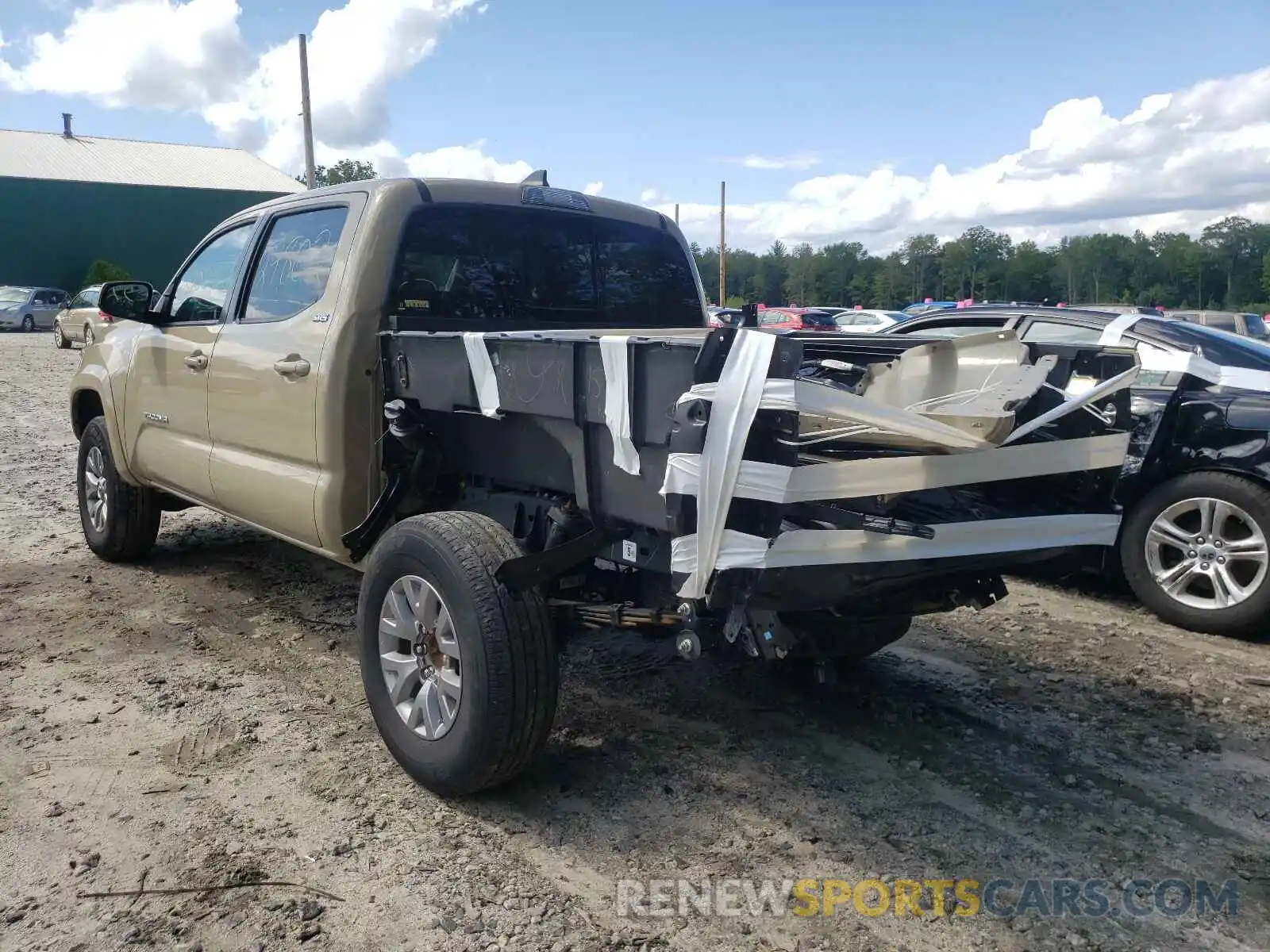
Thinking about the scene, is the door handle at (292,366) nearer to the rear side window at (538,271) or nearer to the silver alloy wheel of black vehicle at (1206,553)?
the rear side window at (538,271)

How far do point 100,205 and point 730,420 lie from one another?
143ft

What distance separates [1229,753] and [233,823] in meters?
3.51

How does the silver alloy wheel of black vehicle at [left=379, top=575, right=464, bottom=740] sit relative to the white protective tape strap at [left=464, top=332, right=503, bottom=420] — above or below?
below

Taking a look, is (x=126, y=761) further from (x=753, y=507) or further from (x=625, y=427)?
(x=753, y=507)

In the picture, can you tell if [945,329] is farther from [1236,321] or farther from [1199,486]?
[1236,321]

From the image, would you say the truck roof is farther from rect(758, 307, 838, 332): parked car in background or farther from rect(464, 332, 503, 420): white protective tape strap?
rect(758, 307, 838, 332): parked car in background

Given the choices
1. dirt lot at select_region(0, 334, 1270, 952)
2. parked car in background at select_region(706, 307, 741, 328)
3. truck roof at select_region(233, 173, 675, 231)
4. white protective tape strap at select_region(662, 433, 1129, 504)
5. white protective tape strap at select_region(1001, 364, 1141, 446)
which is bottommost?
dirt lot at select_region(0, 334, 1270, 952)

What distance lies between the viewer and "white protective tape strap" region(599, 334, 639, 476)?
281 cm

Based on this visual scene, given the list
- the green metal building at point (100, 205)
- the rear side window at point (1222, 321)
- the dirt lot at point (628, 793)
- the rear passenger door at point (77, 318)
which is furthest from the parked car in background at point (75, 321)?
the rear side window at point (1222, 321)

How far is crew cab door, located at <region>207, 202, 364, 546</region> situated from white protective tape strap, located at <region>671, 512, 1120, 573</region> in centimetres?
197

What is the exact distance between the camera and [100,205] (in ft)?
129

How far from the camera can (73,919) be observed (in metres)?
2.71

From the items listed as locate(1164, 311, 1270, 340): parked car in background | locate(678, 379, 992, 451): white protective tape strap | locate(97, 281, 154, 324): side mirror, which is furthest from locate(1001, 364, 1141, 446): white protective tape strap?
locate(1164, 311, 1270, 340): parked car in background

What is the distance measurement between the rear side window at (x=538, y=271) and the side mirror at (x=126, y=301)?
87.4 inches
